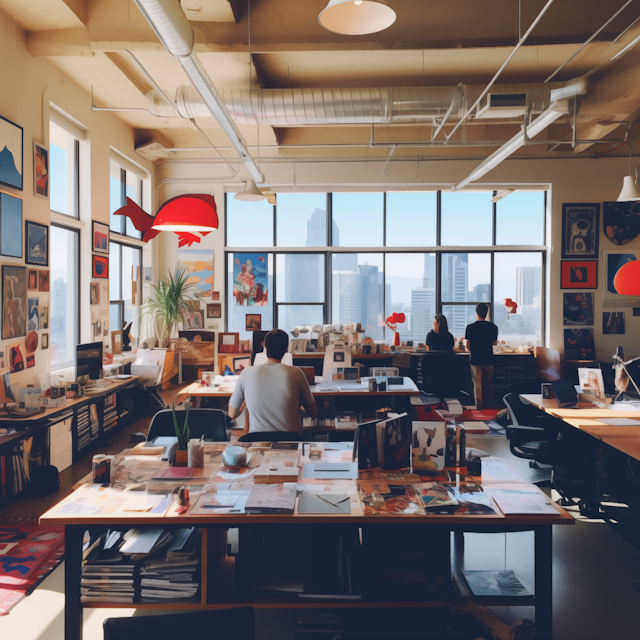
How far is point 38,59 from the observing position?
217 inches

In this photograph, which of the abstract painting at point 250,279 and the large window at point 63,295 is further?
the abstract painting at point 250,279

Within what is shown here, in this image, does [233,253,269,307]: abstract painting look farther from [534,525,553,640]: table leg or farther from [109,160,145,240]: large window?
[534,525,553,640]: table leg

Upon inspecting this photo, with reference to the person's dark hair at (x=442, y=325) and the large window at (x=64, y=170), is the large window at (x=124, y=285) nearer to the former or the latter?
the large window at (x=64, y=170)

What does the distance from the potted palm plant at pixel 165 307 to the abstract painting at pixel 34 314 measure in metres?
3.24

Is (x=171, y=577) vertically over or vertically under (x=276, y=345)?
under

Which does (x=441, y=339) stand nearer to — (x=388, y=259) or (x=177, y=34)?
(x=388, y=259)

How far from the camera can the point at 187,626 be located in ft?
4.22

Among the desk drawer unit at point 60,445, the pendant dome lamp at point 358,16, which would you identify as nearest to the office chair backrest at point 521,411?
the pendant dome lamp at point 358,16

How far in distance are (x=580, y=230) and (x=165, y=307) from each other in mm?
7523

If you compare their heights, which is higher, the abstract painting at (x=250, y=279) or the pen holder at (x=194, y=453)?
the abstract painting at (x=250, y=279)

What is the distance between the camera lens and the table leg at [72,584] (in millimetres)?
2338

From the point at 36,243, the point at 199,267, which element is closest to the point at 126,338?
the point at 199,267

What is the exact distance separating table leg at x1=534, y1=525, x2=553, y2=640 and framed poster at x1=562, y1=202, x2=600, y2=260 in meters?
7.93

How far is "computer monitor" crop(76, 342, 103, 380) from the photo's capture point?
18.9ft
